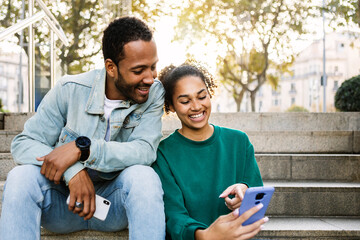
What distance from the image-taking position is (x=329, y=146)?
Result: 3.94 meters

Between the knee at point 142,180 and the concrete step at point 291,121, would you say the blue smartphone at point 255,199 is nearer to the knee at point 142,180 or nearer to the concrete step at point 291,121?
the knee at point 142,180

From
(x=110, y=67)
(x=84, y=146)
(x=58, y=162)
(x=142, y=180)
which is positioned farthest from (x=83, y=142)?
(x=110, y=67)

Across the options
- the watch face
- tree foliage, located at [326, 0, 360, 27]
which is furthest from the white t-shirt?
tree foliage, located at [326, 0, 360, 27]

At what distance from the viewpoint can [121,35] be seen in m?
2.21

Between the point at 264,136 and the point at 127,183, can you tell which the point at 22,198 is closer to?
the point at 127,183

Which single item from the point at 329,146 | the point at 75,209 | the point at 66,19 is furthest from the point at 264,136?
the point at 66,19

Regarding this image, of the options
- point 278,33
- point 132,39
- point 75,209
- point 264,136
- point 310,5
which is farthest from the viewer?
point 278,33

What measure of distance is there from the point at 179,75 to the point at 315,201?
58.7 inches

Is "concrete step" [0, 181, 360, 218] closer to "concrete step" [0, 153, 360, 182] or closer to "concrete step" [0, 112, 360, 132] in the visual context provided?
"concrete step" [0, 153, 360, 182]

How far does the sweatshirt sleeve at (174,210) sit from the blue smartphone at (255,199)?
0.31m

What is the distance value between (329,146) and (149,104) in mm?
2354

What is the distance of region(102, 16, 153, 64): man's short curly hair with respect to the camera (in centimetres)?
220

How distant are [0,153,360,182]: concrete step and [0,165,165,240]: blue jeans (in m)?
1.70

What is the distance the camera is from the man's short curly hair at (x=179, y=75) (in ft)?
7.90
